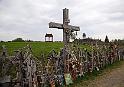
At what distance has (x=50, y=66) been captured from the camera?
16516 millimetres

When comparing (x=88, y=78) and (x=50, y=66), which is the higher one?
(x=50, y=66)

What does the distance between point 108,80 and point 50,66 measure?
15.5ft

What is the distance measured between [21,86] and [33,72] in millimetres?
857

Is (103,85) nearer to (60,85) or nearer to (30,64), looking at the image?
(60,85)

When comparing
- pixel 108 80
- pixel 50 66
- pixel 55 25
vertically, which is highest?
pixel 55 25

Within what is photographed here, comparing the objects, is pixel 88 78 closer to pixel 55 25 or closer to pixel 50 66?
pixel 50 66

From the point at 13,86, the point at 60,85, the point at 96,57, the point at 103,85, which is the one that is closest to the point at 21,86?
the point at 13,86

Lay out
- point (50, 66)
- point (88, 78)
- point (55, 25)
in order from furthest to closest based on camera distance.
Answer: point (88, 78), point (55, 25), point (50, 66)

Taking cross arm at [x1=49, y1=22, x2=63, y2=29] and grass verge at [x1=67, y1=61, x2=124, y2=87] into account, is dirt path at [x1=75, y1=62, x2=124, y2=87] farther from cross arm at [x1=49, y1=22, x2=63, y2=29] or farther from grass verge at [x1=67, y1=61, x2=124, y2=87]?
cross arm at [x1=49, y1=22, x2=63, y2=29]

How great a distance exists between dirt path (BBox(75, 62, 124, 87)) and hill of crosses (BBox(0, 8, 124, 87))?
997mm

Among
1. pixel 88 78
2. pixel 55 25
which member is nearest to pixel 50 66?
pixel 55 25

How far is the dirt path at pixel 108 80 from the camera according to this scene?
17.7 metres

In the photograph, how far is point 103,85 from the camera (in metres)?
17.7

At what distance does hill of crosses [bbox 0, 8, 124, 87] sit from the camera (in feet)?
47.4
